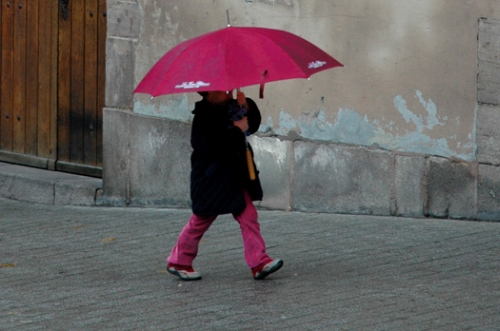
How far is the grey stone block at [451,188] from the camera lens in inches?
277

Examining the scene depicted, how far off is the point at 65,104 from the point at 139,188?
1253 mm

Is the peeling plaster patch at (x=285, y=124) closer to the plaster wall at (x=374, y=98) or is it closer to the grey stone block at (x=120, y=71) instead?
the plaster wall at (x=374, y=98)

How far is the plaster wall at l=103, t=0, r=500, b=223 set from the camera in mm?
6953

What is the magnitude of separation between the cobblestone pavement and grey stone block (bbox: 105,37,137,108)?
1.04m

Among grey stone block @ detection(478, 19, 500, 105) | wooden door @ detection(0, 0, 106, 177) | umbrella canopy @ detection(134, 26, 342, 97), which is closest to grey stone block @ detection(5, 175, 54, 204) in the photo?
wooden door @ detection(0, 0, 106, 177)

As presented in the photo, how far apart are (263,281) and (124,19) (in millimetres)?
3299

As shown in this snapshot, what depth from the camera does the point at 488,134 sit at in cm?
695

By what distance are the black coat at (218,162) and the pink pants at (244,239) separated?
0.07 metres

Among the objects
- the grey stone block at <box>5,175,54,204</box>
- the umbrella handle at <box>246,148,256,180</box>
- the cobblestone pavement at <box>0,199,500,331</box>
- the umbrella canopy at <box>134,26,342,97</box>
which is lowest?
the cobblestone pavement at <box>0,199,500,331</box>

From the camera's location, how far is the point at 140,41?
8.21 meters

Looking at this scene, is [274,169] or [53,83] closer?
[274,169]

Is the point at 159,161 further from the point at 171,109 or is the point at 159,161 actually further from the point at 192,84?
the point at 192,84

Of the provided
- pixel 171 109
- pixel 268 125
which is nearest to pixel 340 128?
pixel 268 125

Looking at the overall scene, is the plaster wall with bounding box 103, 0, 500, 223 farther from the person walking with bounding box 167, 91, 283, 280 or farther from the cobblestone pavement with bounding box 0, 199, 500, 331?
the person walking with bounding box 167, 91, 283, 280
